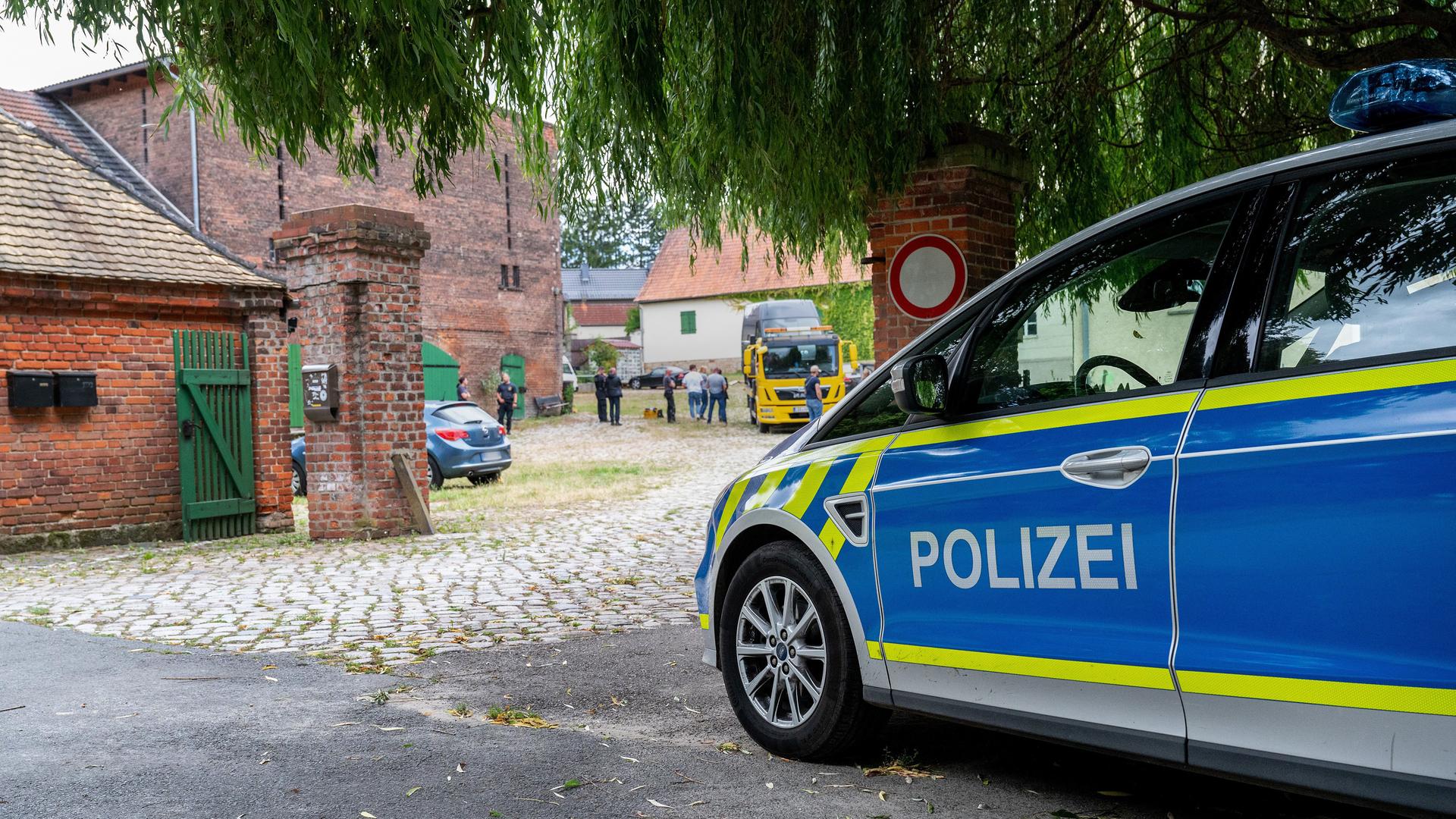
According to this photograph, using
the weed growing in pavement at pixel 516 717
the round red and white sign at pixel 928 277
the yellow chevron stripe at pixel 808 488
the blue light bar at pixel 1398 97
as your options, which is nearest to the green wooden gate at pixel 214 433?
the round red and white sign at pixel 928 277

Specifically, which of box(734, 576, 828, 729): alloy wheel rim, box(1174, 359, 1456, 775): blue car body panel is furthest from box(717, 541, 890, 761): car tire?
box(1174, 359, 1456, 775): blue car body panel

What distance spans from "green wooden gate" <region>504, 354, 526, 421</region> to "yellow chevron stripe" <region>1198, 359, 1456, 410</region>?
36.6 m

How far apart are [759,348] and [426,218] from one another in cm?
1277

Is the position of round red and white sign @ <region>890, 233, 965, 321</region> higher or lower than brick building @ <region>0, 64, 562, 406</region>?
lower

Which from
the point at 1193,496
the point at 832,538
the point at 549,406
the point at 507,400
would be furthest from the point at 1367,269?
the point at 549,406

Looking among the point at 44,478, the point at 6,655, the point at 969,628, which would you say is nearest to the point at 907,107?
the point at 969,628

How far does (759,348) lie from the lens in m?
29.6

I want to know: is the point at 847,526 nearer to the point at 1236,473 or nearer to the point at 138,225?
the point at 1236,473

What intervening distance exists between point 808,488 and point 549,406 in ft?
120

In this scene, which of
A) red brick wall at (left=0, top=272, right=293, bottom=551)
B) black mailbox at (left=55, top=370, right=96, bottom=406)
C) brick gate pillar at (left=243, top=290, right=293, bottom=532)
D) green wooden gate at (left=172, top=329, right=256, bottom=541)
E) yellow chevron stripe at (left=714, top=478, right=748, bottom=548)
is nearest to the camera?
yellow chevron stripe at (left=714, top=478, right=748, bottom=548)

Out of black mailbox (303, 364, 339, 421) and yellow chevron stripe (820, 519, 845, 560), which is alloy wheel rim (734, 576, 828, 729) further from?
black mailbox (303, 364, 339, 421)

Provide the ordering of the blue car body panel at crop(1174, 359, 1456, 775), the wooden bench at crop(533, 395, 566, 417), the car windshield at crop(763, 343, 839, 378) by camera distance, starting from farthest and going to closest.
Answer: the wooden bench at crop(533, 395, 566, 417)
the car windshield at crop(763, 343, 839, 378)
the blue car body panel at crop(1174, 359, 1456, 775)

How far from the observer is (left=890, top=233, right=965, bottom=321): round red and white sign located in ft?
25.2

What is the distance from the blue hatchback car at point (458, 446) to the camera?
17.8 meters
